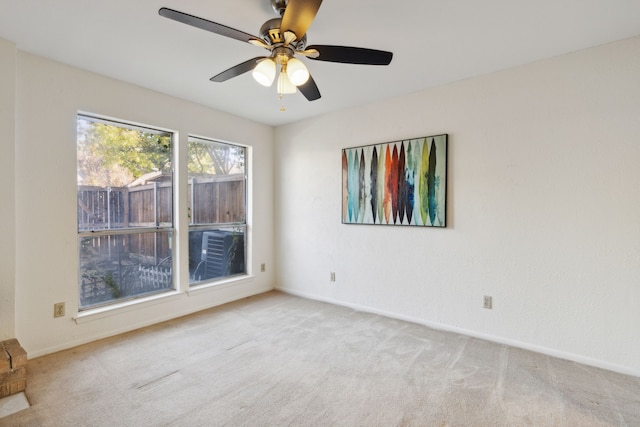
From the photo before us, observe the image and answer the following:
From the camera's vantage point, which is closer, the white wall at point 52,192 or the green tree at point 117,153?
the white wall at point 52,192

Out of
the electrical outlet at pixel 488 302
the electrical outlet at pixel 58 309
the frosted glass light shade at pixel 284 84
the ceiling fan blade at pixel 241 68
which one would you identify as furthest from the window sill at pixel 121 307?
the electrical outlet at pixel 488 302

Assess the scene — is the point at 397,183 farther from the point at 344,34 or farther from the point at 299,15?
the point at 299,15

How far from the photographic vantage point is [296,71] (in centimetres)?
177

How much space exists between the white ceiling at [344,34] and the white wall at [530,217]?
29cm

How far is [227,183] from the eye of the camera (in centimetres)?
412

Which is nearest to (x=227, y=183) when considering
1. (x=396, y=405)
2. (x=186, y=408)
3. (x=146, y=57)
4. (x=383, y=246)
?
(x=146, y=57)

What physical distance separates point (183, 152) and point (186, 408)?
259 centimetres

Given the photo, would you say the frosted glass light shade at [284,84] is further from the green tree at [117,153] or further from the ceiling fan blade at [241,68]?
the green tree at [117,153]

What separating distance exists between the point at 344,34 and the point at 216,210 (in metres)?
2.65

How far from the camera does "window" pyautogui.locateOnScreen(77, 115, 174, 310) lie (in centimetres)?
287

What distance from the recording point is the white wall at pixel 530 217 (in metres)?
2.30

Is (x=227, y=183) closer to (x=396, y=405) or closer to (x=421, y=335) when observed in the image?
(x=421, y=335)

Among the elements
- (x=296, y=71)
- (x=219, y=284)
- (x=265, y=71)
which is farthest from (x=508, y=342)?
(x=219, y=284)

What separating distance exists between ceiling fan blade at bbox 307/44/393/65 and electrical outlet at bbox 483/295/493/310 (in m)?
2.27
